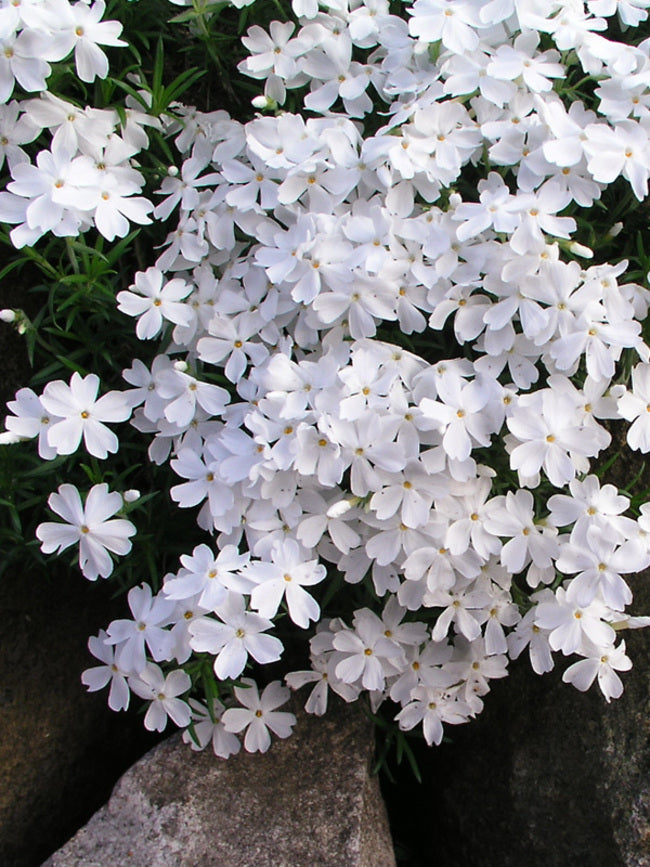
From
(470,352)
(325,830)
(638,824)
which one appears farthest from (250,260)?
(638,824)

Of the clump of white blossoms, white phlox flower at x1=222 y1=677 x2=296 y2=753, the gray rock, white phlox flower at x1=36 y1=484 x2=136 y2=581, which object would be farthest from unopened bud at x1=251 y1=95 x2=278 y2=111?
the gray rock

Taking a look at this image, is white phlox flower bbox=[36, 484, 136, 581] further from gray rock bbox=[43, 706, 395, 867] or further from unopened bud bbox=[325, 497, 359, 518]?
gray rock bbox=[43, 706, 395, 867]

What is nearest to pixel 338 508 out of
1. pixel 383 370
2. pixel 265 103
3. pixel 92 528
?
pixel 383 370

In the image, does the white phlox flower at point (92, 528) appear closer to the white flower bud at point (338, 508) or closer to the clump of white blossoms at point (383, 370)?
the clump of white blossoms at point (383, 370)

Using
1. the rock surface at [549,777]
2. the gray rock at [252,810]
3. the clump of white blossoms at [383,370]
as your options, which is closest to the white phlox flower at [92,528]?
the clump of white blossoms at [383,370]

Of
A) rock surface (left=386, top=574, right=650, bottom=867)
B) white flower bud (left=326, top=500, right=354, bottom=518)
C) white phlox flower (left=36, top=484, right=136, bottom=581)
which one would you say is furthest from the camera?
rock surface (left=386, top=574, right=650, bottom=867)

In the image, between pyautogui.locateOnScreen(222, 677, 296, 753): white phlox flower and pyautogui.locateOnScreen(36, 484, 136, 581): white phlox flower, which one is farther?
pyautogui.locateOnScreen(222, 677, 296, 753): white phlox flower
